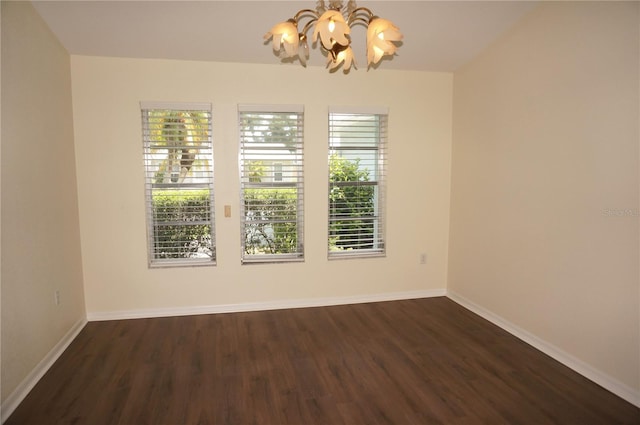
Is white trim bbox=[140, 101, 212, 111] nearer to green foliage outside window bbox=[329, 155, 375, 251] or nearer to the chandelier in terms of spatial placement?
green foliage outside window bbox=[329, 155, 375, 251]

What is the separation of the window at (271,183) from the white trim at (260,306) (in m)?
0.49

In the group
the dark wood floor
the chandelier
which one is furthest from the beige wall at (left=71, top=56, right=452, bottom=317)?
the chandelier

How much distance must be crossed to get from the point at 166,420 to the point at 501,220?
3170 mm

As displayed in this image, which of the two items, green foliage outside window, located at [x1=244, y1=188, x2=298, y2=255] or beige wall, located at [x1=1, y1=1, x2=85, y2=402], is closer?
beige wall, located at [x1=1, y1=1, x2=85, y2=402]

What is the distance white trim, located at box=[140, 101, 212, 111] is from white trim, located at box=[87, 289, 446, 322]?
2.05 m

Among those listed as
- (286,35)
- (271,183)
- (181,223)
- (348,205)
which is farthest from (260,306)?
(286,35)

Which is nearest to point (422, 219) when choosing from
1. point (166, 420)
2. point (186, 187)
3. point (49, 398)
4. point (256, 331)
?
point (256, 331)

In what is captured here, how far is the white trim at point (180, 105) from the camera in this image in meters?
3.51

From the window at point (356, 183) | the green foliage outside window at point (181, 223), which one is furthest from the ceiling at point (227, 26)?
the green foliage outside window at point (181, 223)

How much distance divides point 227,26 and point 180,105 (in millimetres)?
960

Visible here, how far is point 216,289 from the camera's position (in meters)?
3.80

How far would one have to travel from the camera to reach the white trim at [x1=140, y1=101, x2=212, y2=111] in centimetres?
351

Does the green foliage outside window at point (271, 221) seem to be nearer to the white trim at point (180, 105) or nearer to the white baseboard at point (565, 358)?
the white trim at point (180, 105)

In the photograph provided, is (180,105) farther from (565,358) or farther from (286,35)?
(565,358)
